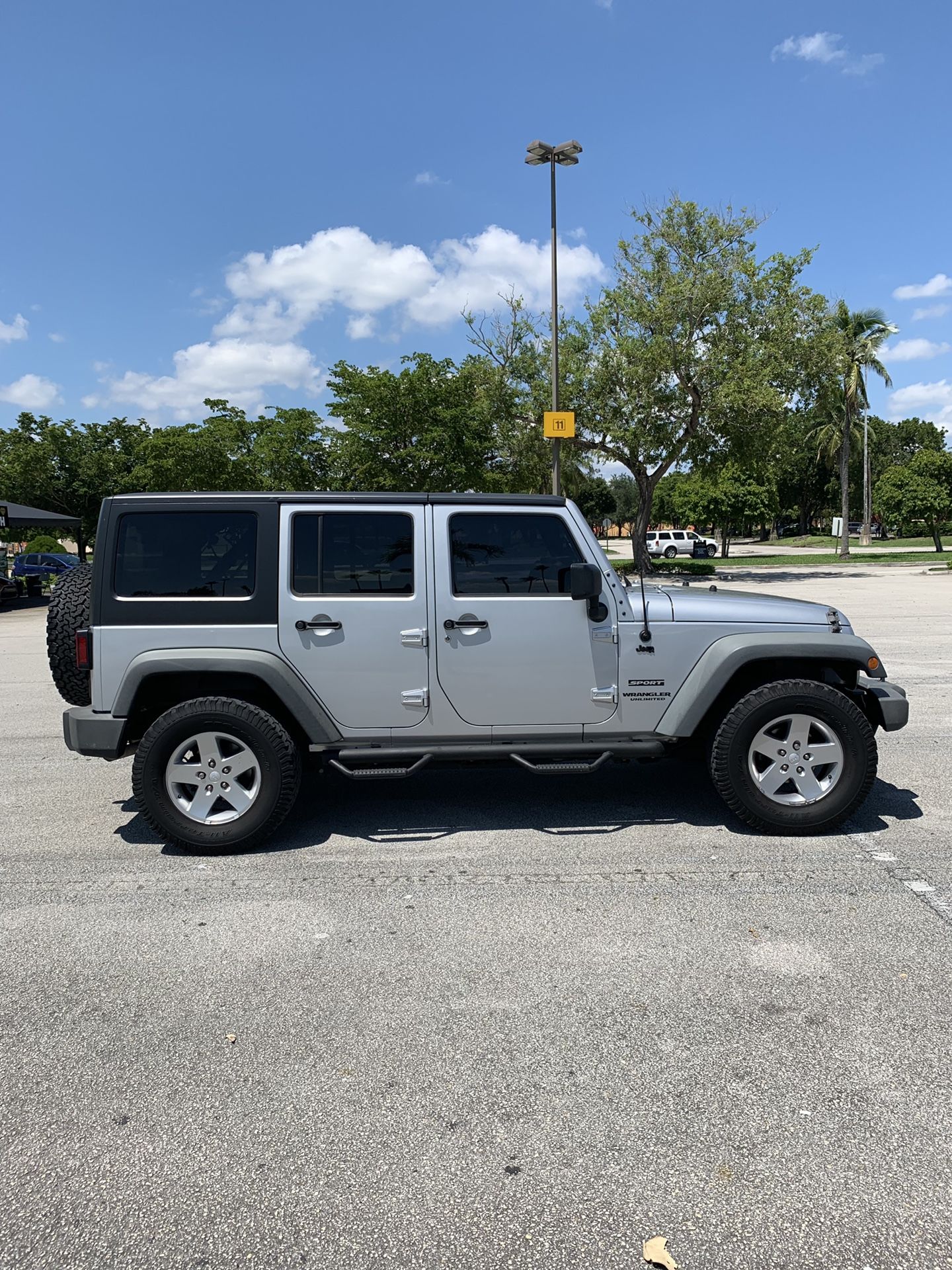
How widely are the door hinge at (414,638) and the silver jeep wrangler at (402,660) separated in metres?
0.01

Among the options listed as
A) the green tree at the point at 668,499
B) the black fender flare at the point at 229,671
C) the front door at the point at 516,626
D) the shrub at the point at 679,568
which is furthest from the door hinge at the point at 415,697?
the green tree at the point at 668,499

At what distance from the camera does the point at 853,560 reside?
131 ft

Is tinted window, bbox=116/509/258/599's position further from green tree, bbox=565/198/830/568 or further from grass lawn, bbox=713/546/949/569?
grass lawn, bbox=713/546/949/569

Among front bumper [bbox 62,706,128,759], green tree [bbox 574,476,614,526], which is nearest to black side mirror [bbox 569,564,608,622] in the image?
front bumper [bbox 62,706,128,759]

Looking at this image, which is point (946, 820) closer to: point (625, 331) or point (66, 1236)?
point (66, 1236)

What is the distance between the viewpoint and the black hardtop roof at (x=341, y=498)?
4.56 meters

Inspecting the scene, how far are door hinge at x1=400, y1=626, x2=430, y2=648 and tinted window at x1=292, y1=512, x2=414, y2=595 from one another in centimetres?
21

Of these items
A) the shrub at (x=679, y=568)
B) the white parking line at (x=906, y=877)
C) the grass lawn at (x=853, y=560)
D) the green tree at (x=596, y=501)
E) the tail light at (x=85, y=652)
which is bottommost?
the white parking line at (x=906, y=877)

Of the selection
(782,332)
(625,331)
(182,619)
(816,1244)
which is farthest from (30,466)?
(816,1244)

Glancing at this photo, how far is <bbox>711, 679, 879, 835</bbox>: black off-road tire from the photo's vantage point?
15.0 ft

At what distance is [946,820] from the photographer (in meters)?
5.01

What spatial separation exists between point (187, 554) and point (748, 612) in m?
3.01

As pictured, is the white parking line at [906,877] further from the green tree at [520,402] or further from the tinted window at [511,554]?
the green tree at [520,402]

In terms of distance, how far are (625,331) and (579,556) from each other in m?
27.4
